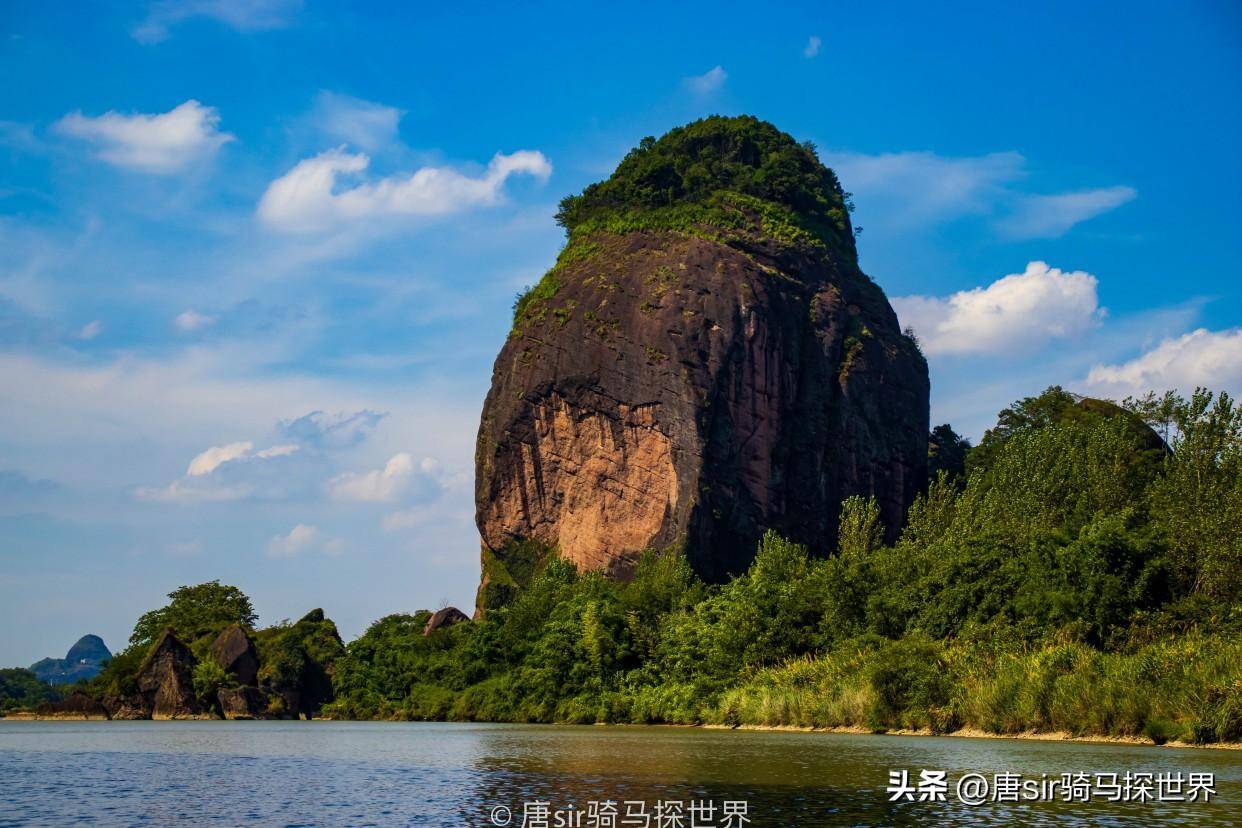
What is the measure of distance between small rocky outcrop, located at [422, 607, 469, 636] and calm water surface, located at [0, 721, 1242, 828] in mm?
46959

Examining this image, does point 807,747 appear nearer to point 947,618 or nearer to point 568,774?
point 568,774

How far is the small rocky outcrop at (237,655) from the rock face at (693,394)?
17571 millimetres

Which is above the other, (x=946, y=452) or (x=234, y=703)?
(x=946, y=452)

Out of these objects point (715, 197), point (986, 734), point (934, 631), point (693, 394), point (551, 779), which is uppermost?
point (715, 197)

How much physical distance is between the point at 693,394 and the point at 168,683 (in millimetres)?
41896

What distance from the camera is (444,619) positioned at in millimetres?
87188

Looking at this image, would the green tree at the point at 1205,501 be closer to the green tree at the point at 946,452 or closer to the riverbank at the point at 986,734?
the riverbank at the point at 986,734

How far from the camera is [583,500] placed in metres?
86.9

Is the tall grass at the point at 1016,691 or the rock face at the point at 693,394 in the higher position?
the rock face at the point at 693,394

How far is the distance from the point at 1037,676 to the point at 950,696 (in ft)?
12.9

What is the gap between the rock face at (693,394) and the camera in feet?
275

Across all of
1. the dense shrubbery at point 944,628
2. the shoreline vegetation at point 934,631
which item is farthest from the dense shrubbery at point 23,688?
the dense shrubbery at point 944,628

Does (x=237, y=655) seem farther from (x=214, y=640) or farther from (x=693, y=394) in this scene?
(x=693, y=394)

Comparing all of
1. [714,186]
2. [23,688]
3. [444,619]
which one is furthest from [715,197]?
[23,688]
